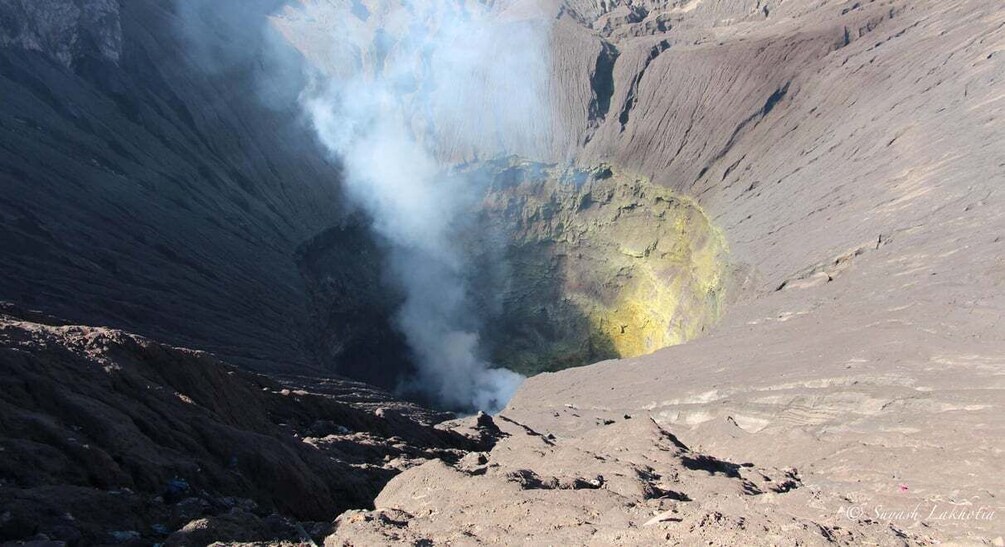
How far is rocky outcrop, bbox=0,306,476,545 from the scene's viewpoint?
28.8ft

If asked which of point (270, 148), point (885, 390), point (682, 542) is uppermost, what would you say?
point (270, 148)

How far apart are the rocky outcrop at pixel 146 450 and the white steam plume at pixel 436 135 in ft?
95.1

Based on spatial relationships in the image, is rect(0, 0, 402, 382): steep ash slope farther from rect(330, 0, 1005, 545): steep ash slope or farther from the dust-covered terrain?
rect(330, 0, 1005, 545): steep ash slope

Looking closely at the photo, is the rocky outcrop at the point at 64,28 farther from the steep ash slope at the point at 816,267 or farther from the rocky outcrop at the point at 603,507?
the rocky outcrop at the point at 603,507

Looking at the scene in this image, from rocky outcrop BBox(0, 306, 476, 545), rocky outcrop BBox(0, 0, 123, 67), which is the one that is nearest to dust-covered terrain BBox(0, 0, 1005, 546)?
rocky outcrop BBox(0, 306, 476, 545)

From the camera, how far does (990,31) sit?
32.3m

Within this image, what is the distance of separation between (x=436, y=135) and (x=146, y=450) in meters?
42.4

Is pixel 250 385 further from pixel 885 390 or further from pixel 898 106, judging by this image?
pixel 898 106

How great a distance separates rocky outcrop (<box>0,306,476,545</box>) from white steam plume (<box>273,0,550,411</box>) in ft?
95.1

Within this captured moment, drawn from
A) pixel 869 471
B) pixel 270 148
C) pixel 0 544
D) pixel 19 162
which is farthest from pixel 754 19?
pixel 0 544

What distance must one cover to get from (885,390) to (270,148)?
4270cm

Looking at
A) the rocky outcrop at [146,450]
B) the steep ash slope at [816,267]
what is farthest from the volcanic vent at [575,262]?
the rocky outcrop at [146,450]

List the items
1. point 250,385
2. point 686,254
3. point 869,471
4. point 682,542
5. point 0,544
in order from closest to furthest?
point 0,544, point 682,542, point 869,471, point 250,385, point 686,254

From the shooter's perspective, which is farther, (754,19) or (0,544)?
(754,19)
